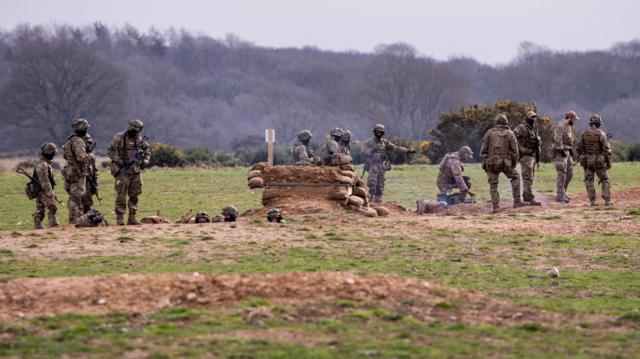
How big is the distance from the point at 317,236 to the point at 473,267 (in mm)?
3922

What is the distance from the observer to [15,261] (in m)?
17.0

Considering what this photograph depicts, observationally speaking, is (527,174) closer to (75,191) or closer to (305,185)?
(305,185)

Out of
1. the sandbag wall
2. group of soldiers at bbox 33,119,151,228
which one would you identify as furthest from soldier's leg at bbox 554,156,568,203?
group of soldiers at bbox 33,119,151,228

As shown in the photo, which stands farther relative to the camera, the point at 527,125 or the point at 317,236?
the point at 527,125

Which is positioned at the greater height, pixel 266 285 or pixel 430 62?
pixel 430 62

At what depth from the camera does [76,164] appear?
2214 cm

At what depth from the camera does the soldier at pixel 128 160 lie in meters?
22.3

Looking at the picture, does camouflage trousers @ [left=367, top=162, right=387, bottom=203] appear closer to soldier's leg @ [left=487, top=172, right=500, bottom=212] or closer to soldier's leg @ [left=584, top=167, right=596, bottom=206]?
soldier's leg @ [left=487, top=172, right=500, bottom=212]

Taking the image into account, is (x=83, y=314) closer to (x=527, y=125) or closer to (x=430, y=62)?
(x=527, y=125)

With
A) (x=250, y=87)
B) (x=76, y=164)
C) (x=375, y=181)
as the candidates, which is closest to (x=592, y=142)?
(x=375, y=181)

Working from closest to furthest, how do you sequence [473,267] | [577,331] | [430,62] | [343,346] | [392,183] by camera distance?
[343,346] → [577,331] → [473,267] → [392,183] → [430,62]

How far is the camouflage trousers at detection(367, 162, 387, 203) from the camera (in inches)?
1125

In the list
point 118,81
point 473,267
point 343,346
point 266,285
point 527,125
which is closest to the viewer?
point 343,346

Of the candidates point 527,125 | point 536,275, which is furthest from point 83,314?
point 527,125
